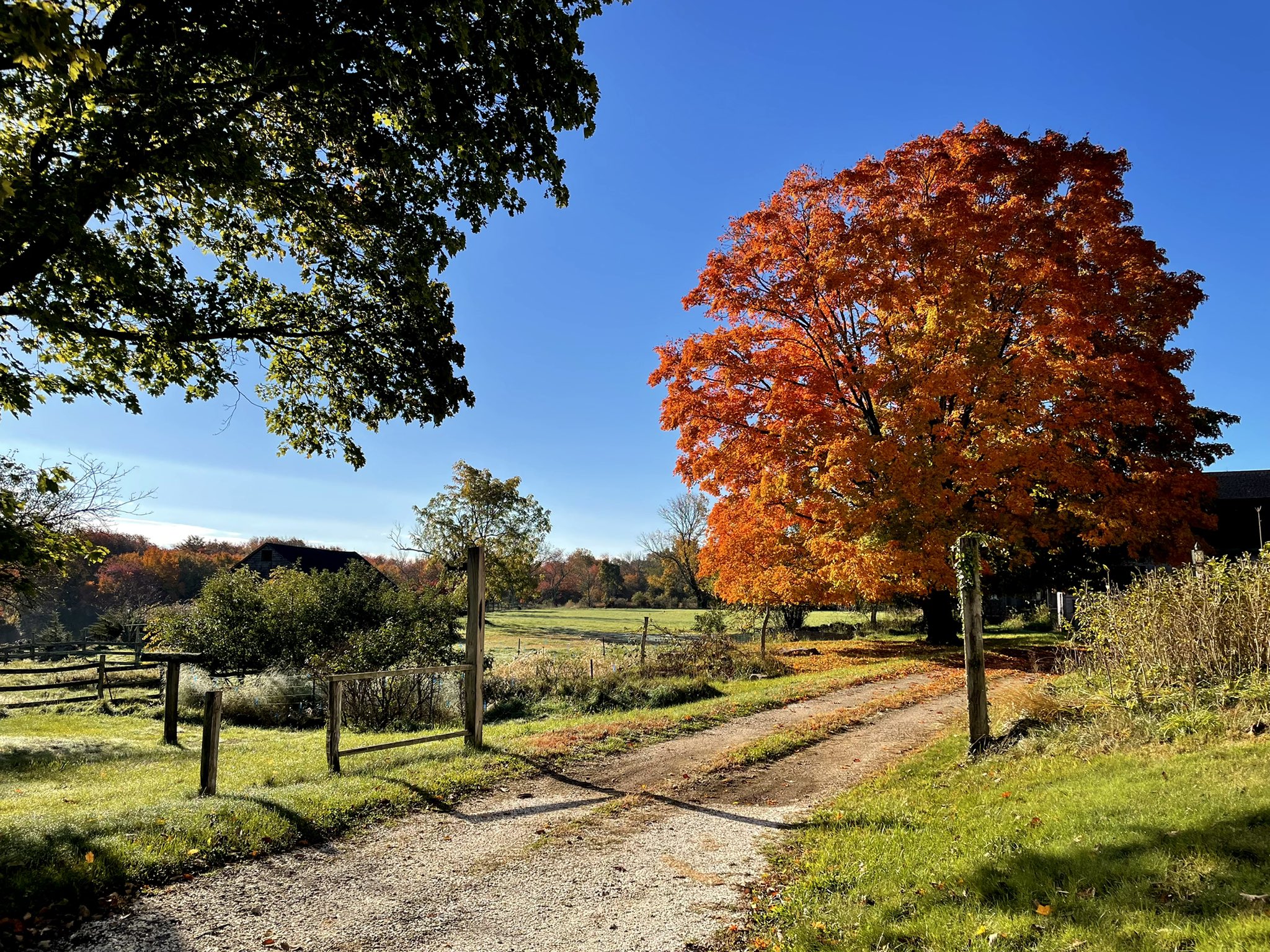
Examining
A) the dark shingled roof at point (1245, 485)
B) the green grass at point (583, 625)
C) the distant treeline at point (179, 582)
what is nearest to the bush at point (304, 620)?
the green grass at point (583, 625)

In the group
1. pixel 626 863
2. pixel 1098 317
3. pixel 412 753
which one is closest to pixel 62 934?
pixel 626 863

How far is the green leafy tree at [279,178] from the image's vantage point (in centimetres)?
721

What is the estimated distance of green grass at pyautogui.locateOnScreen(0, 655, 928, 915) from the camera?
5230mm

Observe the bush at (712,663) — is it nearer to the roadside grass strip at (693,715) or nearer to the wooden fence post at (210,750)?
the roadside grass strip at (693,715)

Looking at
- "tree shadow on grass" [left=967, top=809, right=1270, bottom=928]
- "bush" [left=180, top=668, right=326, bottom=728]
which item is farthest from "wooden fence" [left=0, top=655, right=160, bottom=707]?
"tree shadow on grass" [left=967, top=809, right=1270, bottom=928]

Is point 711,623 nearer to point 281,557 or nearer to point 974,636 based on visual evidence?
point 974,636

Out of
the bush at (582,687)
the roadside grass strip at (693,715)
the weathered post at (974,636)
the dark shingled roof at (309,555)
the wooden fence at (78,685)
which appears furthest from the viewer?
the dark shingled roof at (309,555)

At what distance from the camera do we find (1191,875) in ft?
12.8

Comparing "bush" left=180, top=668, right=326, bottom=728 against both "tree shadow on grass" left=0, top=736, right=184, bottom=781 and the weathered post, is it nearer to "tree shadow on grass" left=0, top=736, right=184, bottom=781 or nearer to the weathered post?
"tree shadow on grass" left=0, top=736, right=184, bottom=781

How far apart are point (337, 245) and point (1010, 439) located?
1699cm

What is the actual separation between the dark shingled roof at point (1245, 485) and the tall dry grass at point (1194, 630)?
113 feet

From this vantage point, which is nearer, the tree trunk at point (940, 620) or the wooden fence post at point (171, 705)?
the wooden fence post at point (171, 705)

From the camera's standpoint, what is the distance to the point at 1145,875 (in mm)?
4023

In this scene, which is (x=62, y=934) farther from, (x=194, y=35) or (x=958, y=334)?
(x=958, y=334)
